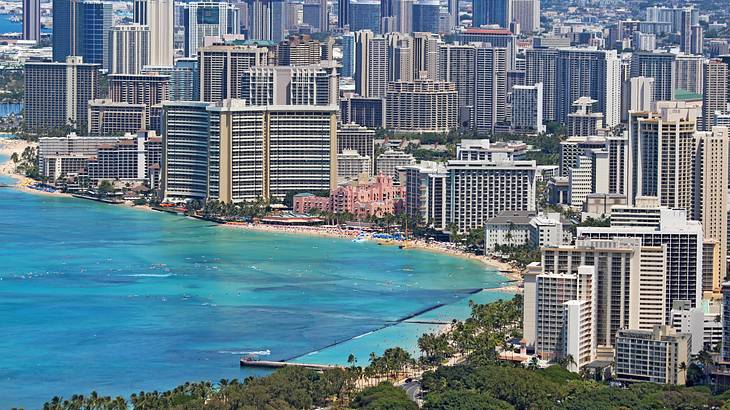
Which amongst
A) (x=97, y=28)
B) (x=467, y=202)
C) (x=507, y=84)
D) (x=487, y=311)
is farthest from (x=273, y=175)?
(x=97, y=28)

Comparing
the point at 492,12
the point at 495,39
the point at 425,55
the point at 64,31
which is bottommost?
the point at 425,55

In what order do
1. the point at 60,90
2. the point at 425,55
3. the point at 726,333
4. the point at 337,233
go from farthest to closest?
the point at 425,55, the point at 60,90, the point at 337,233, the point at 726,333

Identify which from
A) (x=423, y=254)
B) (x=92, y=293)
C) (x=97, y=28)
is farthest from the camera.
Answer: (x=97, y=28)

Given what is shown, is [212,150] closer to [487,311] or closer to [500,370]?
[487,311]

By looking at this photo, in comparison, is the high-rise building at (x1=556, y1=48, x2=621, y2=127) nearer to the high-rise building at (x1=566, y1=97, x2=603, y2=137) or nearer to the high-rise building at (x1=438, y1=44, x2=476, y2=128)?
the high-rise building at (x1=438, y1=44, x2=476, y2=128)

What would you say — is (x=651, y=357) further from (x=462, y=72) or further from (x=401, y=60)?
(x=401, y=60)

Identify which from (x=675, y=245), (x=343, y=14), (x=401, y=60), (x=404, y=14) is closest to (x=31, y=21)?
(x=343, y=14)

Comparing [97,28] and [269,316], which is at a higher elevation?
[97,28]
